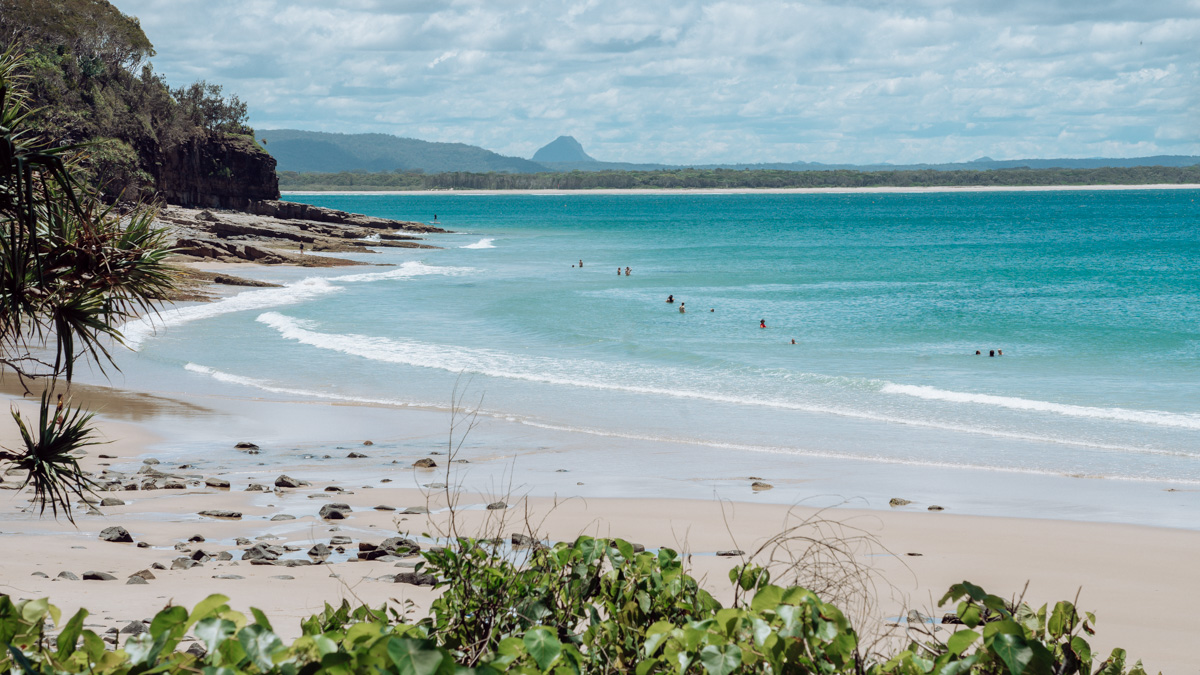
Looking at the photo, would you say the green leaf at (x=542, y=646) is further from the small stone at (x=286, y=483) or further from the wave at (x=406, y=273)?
the wave at (x=406, y=273)

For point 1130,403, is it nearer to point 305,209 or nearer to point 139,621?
point 139,621

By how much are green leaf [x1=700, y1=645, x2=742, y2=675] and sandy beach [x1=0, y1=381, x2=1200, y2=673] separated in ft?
12.1

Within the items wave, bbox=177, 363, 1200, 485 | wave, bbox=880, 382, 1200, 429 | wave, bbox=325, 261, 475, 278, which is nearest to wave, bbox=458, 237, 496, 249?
wave, bbox=325, 261, 475, 278

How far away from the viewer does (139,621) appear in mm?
6355

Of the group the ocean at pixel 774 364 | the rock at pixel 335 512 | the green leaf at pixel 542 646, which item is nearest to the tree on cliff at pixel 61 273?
the rock at pixel 335 512

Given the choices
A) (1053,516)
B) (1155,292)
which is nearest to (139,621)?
(1053,516)

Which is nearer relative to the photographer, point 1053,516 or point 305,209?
point 1053,516

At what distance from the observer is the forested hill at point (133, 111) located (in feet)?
201

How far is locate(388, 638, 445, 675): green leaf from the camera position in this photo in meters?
2.09

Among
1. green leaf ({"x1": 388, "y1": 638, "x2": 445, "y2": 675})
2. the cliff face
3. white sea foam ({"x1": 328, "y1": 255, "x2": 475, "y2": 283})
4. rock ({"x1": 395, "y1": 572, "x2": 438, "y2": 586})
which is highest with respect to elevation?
the cliff face

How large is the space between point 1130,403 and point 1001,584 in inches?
464

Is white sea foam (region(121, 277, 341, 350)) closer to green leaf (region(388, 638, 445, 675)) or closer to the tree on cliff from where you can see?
the tree on cliff

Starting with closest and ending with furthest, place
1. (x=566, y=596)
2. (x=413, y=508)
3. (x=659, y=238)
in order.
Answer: (x=566, y=596), (x=413, y=508), (x=659, y=238)

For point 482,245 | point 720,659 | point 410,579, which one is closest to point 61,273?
point 410,579
